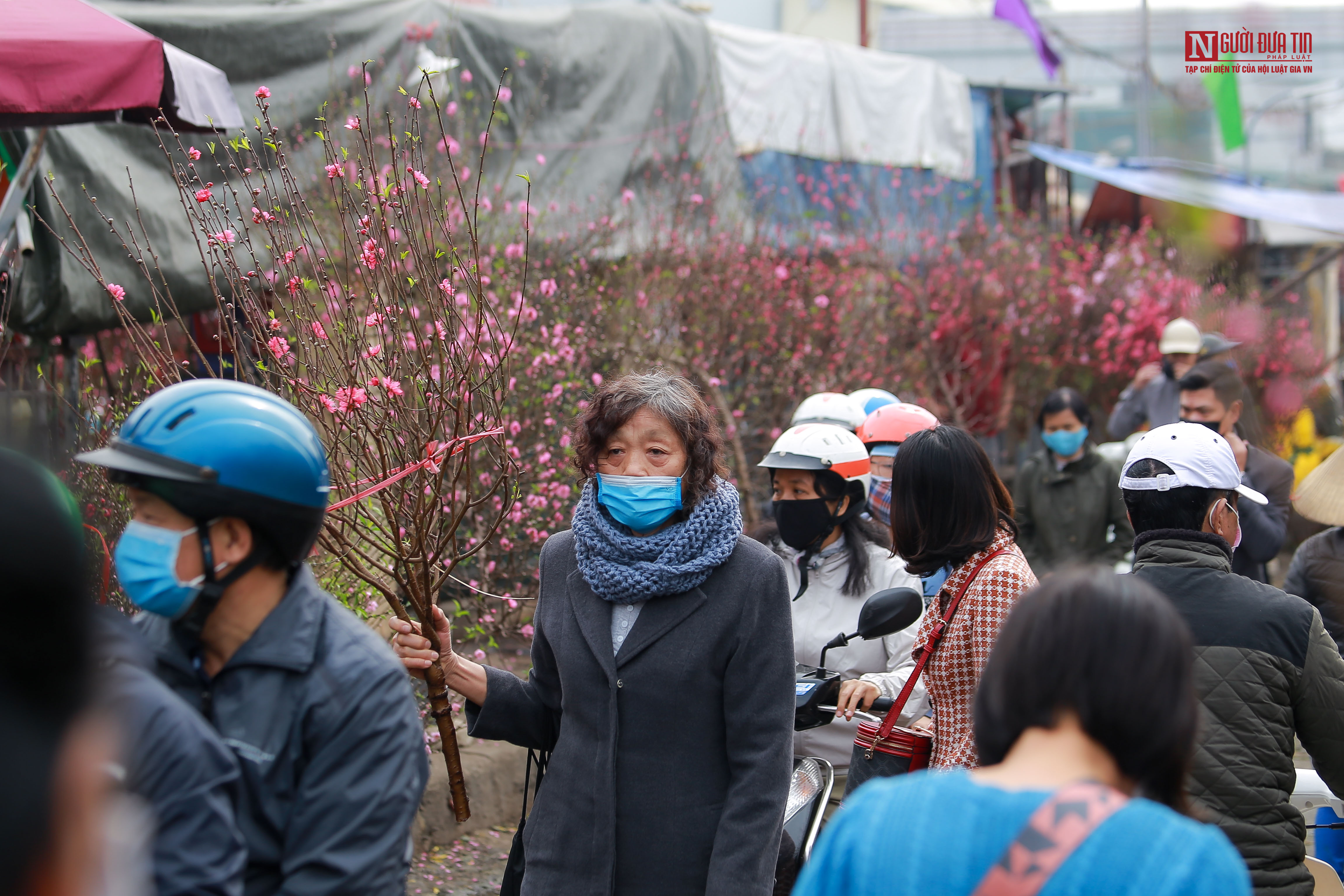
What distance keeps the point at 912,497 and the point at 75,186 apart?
5892 millimetres

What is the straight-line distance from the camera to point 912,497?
327cm

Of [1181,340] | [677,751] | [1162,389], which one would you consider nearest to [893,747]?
[677,751]

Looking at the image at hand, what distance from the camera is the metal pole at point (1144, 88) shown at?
1861 cm

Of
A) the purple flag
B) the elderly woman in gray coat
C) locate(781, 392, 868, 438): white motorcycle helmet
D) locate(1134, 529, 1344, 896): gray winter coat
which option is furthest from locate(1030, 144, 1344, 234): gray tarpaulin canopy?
the elderly woman in gray coat

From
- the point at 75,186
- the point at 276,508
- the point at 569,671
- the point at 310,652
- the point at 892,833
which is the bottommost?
the point at 569,671

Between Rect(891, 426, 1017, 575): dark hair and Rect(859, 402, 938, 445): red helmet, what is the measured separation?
165cm

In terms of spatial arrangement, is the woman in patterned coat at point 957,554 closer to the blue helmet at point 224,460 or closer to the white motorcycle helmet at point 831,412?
the blue helmet at point 224,460

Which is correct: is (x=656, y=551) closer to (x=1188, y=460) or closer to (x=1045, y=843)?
(x=1188, y=460)

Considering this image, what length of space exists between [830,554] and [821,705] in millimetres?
754

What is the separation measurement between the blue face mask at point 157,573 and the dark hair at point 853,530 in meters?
2.48

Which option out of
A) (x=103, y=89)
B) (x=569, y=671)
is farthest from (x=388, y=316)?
(x=103, y=89)

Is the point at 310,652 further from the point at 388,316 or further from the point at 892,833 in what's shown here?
the point at 388,316

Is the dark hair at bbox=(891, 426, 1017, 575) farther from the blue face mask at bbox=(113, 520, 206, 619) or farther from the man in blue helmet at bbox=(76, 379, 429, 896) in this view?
the blue face mask at bbox=(113, 520, 206, 619)

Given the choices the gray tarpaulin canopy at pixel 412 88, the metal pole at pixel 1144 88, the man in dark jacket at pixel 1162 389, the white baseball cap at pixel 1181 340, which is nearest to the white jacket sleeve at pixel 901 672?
the gray tarpaulin canopy at pixel 412 88
